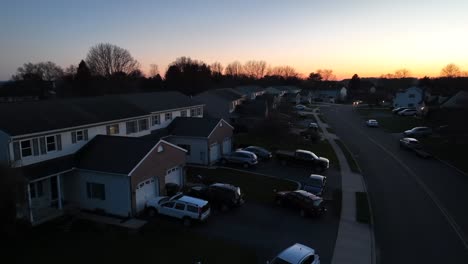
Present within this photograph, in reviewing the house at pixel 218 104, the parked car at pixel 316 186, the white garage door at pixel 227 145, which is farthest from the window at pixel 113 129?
the house at pixel 218 104

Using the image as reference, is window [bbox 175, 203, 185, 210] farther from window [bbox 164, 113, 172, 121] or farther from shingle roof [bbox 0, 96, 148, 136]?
window [bbox 164, 113, 172, 121]

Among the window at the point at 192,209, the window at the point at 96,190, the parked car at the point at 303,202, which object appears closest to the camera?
the window at the point at 192,209

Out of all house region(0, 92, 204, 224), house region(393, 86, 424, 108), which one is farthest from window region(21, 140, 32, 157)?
house region(393, 86, 424, 108)

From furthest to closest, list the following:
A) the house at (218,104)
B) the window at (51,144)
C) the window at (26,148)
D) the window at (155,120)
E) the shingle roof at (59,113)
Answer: the house at (218,104)
the window at (155,120)
the window at (51,144)
the shingle roof at (59,113)
the window at (26,148)

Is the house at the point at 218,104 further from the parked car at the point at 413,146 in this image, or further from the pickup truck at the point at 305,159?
the parked car at the point at 413,146

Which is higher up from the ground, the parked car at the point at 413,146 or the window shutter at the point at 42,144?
the window shutter at the point at 42,144
